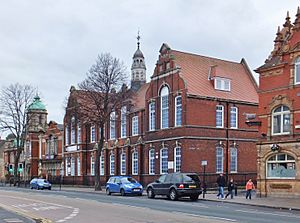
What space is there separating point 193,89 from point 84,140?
23041 millimetres

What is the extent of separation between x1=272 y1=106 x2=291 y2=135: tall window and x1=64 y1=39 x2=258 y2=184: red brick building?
12.1 m

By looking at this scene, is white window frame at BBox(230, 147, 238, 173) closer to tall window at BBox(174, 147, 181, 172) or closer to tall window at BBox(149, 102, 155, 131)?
tall window at BBox(174, 147, 181, 172)

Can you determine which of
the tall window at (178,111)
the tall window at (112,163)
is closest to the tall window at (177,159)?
the tall window at (178,111)

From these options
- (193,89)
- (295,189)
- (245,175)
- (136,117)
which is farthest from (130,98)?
(295,189)

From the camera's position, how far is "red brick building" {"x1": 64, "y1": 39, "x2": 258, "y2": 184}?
1783 inches

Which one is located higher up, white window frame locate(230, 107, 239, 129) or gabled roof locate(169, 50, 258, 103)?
gabled roof locate(169, 50, 258, 103)

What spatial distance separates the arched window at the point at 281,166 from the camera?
3185 cm

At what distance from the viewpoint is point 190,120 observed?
44938mm

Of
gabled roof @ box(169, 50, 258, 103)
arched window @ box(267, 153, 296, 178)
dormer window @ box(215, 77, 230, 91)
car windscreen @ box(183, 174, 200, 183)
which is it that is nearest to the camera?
arched window @ box(267, 153, 296, 178)

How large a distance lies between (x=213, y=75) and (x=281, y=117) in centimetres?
1637

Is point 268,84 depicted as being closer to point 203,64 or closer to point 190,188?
point 190,188

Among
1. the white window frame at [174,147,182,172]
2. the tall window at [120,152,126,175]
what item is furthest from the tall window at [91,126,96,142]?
the white window frame at [174,147,182,172]

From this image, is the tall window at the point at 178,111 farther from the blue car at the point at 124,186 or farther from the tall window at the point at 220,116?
the blue car at the point at 124,186

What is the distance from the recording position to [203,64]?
165 ft
